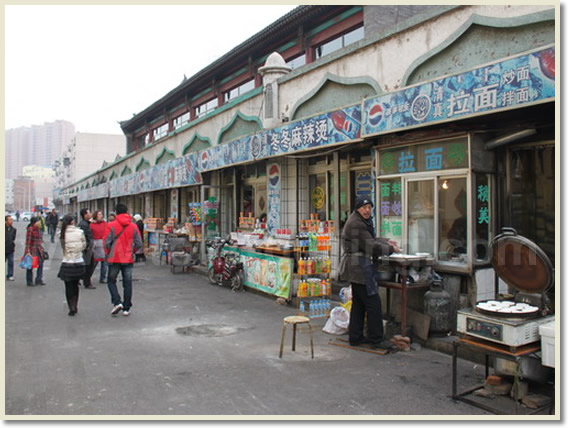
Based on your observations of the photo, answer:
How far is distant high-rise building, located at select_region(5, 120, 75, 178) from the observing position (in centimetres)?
16500

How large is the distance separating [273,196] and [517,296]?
7.59 m

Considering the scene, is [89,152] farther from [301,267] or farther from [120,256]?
[301,267]

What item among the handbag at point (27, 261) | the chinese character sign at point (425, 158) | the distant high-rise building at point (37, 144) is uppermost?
the distant high-rise building at point (37, 144)

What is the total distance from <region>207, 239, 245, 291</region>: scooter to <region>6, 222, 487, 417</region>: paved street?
233 cm

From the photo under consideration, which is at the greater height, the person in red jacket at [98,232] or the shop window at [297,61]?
the shop window at [297,61]

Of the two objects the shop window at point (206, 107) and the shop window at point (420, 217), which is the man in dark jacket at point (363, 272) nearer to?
the shop window at point (420, 217)

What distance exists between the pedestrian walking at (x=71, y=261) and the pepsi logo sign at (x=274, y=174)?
16.2ft

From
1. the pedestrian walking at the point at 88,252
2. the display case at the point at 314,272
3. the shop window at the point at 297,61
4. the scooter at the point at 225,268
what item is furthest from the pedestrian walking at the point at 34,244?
the shop window at the point at 297,61

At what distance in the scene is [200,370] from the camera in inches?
219

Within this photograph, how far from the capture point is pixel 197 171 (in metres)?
15.0

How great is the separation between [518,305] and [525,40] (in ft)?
12.2

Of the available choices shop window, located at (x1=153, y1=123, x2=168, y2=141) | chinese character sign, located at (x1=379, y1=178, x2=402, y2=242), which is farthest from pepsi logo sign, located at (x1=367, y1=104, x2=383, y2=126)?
shop window, located at (x1=153, y1=123, x2=168, y2=141)

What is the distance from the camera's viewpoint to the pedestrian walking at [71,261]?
8195mm

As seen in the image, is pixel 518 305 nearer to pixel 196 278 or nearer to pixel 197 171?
pixel 196 278
